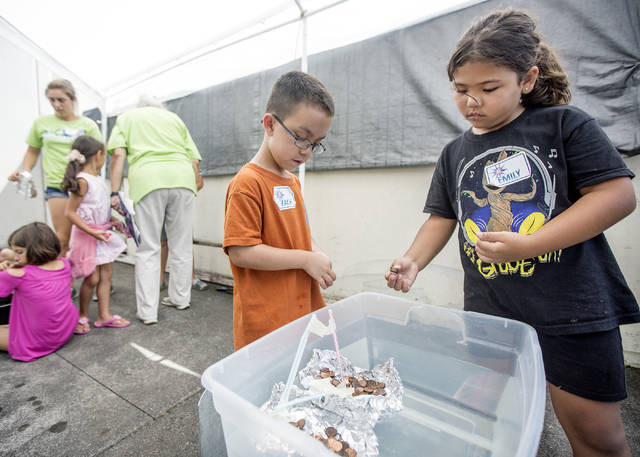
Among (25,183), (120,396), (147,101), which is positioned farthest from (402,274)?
(25,183)

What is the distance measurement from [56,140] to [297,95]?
2.30m

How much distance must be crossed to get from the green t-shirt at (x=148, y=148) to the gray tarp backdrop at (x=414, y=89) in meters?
0.66

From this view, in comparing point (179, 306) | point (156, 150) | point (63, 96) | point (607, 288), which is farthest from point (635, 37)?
point (63, 96)

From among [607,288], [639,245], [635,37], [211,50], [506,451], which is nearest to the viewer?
[506,451]

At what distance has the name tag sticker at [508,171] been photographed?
2.25 feet

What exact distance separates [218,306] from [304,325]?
1.86 m

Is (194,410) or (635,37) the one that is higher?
(635,37)

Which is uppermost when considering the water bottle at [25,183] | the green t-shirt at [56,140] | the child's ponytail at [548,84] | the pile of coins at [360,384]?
the green t-shirt at [56,140]

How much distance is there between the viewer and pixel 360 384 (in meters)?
0.66

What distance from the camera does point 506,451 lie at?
47cm

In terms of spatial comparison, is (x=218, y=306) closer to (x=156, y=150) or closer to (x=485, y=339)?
(x=156, y=150)

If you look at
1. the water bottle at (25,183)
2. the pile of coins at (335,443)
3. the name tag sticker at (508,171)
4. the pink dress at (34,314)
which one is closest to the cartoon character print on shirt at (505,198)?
the name tag sticker at (508,171)

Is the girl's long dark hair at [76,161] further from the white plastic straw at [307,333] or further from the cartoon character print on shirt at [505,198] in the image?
the cartoon character print on shirt at [505,198]

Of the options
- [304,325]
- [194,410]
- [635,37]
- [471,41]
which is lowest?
[194,410]
